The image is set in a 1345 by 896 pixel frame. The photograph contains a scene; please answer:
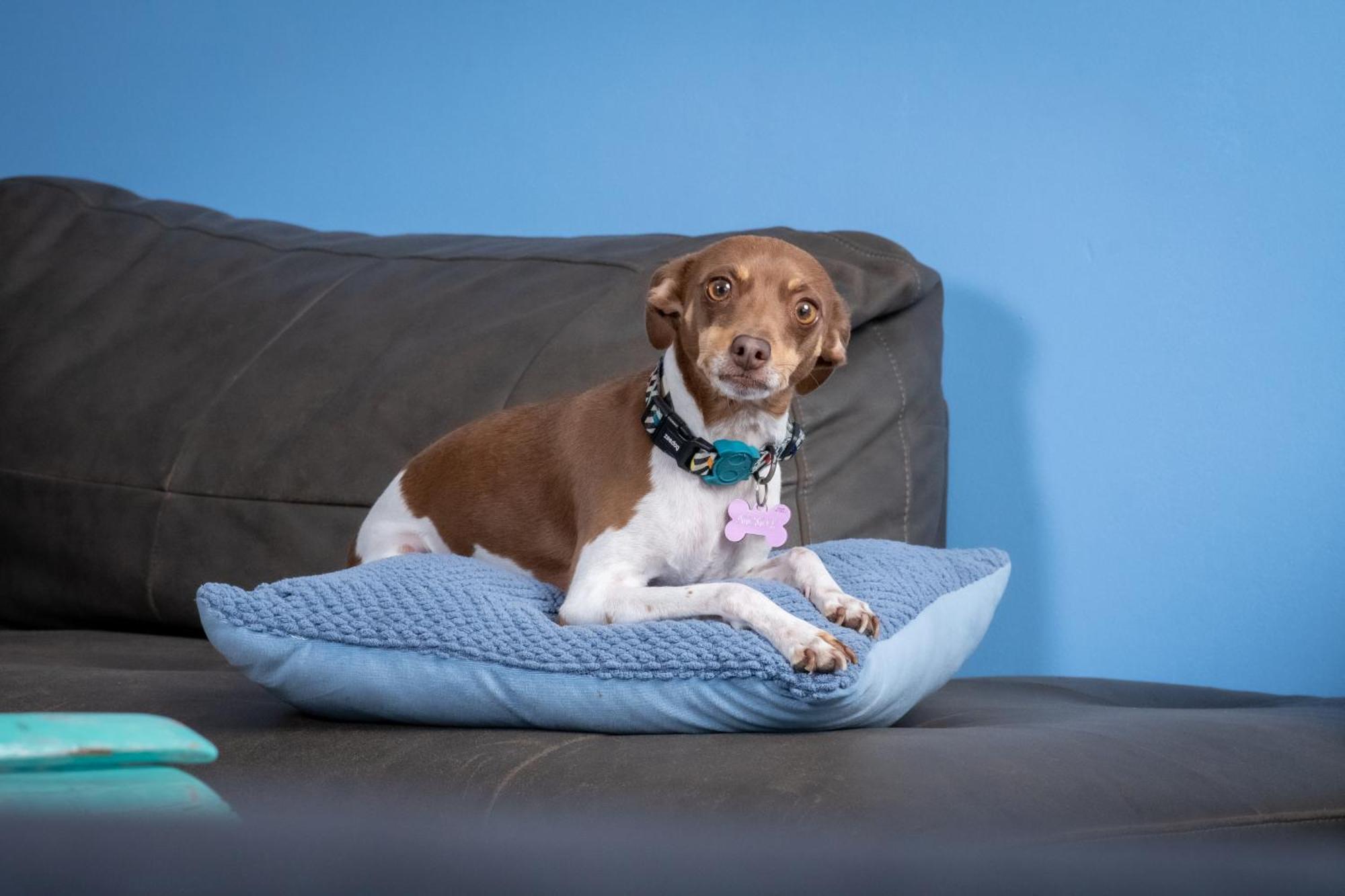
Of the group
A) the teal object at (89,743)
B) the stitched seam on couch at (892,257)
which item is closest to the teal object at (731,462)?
the stitched seam on couch at (892,257)

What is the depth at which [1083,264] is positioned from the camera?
2936 mm

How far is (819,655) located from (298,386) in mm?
1602

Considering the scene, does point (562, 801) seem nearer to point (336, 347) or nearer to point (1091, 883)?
point (1091, 883)

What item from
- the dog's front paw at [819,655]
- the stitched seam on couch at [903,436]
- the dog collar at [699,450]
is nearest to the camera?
the dog's front paw at [819,655]

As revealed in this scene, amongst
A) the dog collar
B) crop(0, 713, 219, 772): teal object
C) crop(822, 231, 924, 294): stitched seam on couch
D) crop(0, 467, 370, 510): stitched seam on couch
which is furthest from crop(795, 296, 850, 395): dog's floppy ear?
crop(0, 713, 219, 772): teal object

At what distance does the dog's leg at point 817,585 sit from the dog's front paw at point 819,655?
144 mm

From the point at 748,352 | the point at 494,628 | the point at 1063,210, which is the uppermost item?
the point at 1063,210

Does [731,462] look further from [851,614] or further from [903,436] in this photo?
[903,436]

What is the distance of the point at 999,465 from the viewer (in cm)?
303

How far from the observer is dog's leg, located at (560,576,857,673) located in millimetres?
1516

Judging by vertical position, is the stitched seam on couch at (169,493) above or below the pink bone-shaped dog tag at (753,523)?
below

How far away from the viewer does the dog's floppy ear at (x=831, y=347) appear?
208 cm

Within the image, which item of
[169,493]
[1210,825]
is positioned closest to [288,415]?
[169,493]

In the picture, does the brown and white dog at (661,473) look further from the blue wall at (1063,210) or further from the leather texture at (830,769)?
the blue wall at (1063,210)
